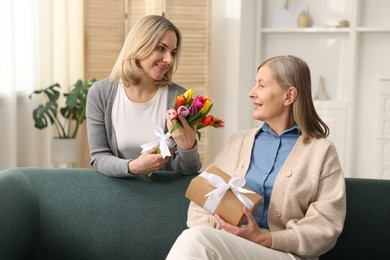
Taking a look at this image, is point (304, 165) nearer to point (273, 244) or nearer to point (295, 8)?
point (273, 244)

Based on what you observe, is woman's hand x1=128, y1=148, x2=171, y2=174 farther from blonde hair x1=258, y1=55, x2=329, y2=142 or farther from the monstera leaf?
the monstera leaf

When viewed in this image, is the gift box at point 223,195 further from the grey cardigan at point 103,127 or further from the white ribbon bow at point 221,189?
the grey cardigan at point 103,127

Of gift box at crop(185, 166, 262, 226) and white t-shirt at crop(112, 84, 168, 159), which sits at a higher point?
white t-shirt at crop(112, 84, 168, 159)

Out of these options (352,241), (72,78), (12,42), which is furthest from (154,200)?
(72,78)

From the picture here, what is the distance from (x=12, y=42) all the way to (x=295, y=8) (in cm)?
261

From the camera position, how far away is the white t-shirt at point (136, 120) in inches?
106

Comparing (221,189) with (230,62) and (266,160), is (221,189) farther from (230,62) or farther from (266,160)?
(230,62)

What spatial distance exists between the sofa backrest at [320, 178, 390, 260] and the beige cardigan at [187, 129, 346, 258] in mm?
220

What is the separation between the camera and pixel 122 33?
18.2ft

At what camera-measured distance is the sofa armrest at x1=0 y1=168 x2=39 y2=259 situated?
241cm

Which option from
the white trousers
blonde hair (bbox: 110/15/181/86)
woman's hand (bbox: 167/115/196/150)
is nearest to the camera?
the white trousers

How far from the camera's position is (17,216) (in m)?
2.50

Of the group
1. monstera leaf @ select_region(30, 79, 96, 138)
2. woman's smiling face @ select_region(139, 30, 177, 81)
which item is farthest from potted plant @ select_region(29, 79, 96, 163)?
woman's smiling face @ select_region(139, 30, 177, 81)

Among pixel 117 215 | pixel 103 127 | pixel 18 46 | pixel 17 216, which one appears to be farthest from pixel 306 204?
pixel 18 46
